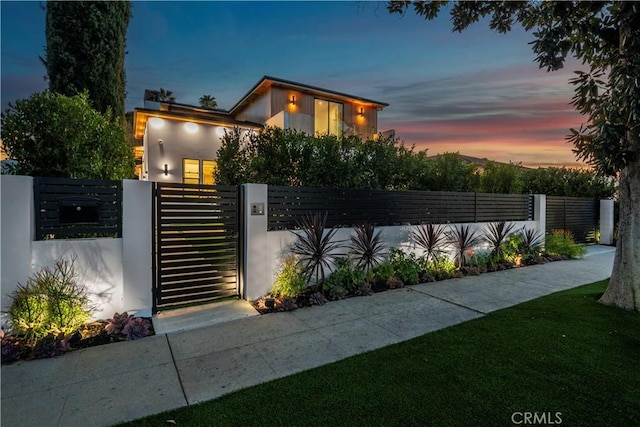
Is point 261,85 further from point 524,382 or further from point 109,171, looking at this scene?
point 524,382

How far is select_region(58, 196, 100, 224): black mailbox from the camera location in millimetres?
3902

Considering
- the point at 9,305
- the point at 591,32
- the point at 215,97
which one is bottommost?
the point at 9,305

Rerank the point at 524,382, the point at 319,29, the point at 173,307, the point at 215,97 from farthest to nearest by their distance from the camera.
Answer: the point at 215,97
the point at 319,29
the point at 173,307
the point at 524,382

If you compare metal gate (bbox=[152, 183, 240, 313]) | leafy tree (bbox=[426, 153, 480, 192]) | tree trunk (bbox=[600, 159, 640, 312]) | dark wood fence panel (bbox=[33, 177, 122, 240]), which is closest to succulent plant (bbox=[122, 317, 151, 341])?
metal gate (bbox=[152, 183, 240, 313])

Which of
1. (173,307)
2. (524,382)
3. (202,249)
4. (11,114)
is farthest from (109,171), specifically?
(524,382)

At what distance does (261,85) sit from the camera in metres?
13.8

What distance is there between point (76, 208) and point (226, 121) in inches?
366

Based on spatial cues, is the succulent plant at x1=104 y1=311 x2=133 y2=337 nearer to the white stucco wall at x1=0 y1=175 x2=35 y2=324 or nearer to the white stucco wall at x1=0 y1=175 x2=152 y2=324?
the white stucco wall at x1=0 y1=175 x2=152 y2=324

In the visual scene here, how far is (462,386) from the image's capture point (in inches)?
105

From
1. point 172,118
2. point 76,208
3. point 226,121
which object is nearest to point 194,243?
point 76,208

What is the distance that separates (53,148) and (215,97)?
2663 cm

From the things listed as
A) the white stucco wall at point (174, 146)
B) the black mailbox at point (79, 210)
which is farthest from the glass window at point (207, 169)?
the black mailbox at point (79, 210)

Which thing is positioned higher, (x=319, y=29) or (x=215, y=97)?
(x=215, y=97)

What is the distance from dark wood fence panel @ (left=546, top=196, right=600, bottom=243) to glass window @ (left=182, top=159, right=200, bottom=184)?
12368mm
